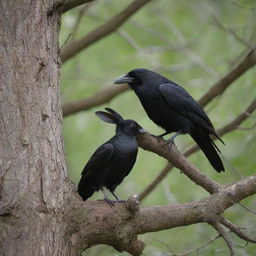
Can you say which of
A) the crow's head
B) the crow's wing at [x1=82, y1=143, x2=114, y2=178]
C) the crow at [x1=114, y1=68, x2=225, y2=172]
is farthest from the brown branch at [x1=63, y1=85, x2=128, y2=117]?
the crow's wing at [x1=82, y1=143, x2=114, y2=178]

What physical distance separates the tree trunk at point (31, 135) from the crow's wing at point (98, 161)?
2.66ft

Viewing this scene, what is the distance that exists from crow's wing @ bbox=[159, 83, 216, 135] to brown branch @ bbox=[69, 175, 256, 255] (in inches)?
71.7

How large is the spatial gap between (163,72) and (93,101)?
7.00ft

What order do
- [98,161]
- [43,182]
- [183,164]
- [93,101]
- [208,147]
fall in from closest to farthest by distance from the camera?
[43,182]
[183,164]
[98,161]
[208,147]
[93,101]

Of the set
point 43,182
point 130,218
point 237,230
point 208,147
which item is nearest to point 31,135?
point 43,182

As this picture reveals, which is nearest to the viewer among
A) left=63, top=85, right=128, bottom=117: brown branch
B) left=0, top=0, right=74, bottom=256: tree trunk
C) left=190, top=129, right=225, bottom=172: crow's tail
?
left=0, top=0, right=74, bottom=256: tree trunk

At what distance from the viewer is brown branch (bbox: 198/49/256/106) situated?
6.32m

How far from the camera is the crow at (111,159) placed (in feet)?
17.3

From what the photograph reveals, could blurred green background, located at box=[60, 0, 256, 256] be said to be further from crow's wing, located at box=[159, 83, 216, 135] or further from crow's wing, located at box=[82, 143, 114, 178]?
crow's wing, located at box=[82, 143, 114, 178]

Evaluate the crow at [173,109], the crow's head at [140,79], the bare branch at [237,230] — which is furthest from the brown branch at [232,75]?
the bare branch at [237,230]

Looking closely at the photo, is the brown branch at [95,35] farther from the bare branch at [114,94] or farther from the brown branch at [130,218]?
the brown branch at [130,218]

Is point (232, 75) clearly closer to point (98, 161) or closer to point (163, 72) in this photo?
point (98, 161)

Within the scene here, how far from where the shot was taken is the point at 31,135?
4293mm

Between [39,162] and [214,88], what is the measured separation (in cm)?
287
